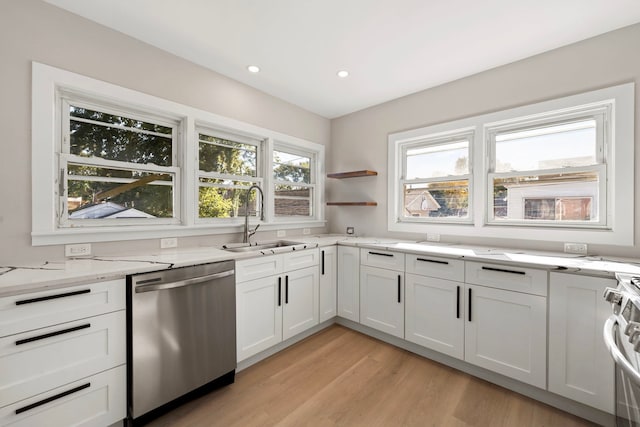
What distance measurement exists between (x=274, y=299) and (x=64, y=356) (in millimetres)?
1318

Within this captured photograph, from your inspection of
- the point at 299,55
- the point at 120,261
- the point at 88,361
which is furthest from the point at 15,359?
the point at 299,55

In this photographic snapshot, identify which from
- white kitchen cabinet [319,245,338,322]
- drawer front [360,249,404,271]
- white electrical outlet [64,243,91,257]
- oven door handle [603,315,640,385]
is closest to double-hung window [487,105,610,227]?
drawer front [360,249,404,271]

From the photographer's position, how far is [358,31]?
76.8 inches

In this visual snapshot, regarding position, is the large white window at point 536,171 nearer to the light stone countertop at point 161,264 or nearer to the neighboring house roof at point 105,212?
the light stone countertop at point 161,264

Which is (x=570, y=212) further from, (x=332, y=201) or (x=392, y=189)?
(x=332, y=201)

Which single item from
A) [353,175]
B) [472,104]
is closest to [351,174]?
[353,175]

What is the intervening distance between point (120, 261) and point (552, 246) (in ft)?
10.5

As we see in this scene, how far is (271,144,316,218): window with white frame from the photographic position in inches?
127

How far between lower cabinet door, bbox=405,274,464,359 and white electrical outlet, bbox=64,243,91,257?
2454 millimetres

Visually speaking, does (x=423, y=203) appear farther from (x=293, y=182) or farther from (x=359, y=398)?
(x=359, y=398)

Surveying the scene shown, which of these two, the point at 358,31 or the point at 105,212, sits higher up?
the point at 358,31

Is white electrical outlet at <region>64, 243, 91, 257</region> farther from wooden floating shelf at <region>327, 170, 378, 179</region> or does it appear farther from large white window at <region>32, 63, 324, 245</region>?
wooden floating shelf at <region>327, 170, 378, 179</region>

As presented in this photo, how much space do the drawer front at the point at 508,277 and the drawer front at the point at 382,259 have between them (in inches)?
22.3

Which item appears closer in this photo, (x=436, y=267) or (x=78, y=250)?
(x=78, y=250)
